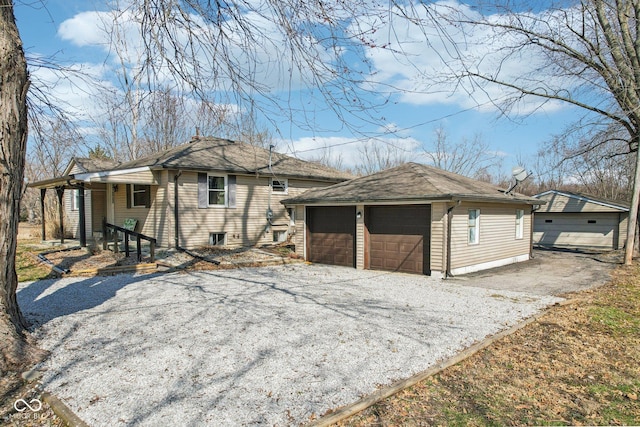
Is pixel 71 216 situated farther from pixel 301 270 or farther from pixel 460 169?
pixel 460 169

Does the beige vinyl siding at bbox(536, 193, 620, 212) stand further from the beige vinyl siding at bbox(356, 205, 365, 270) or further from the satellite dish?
the beige vinyl siding at bbox(356, 205, 365, 270)

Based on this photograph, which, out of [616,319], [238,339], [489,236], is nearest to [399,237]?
[489,236]

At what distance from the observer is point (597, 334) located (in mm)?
5812

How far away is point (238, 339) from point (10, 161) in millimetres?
3487

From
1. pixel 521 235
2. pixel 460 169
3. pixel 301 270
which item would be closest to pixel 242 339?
pixel 301 270

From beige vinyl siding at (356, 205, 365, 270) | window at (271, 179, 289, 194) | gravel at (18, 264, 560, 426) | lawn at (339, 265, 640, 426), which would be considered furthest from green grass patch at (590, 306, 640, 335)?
window at (271, 179, 289, 194)

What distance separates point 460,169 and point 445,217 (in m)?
29.2

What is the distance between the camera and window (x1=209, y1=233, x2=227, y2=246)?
→ 1518 centimetres

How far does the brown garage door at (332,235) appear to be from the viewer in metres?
12.8

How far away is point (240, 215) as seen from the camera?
15961mm

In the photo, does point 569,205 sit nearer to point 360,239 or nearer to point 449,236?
point 449,236

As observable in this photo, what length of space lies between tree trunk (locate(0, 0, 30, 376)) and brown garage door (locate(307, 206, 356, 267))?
30.8 ft

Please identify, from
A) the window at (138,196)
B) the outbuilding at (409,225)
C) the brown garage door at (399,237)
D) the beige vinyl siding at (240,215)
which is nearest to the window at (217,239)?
the beige vinyl siding at (240,215)

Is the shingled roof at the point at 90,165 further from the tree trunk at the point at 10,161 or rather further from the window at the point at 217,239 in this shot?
the tree trunk at the point at 10,161
